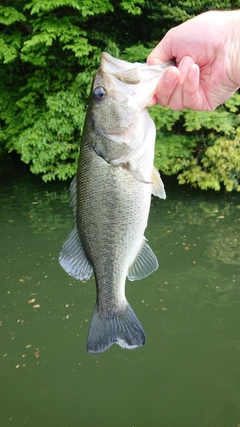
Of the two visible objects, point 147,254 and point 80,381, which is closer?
point 147,254

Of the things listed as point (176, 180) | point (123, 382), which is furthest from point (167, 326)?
point (176, 180)

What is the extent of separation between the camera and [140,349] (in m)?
4.38

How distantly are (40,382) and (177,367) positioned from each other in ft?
4.81

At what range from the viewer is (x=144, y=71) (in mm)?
1693

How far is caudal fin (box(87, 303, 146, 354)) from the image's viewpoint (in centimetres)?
204

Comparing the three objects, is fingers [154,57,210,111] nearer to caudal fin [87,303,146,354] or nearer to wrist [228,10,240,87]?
wrist [228,10,240,87]

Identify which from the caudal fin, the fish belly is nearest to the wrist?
the fish belly

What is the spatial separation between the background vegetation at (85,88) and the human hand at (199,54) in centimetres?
633

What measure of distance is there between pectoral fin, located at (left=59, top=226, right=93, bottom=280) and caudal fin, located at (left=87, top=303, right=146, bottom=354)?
24 centimetres

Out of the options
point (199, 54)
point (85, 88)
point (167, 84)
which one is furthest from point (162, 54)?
point (85, 88)

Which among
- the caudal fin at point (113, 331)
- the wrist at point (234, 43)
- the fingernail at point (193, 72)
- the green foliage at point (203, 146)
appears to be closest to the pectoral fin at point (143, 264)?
the caudal fin at point (113, 331)

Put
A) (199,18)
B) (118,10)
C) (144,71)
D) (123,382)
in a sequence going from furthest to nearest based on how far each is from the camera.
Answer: (118,10) < (123,382) < (199,18) < (144,71)

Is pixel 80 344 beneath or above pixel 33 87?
beneath

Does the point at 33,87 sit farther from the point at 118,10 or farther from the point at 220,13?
the point at 220,13
